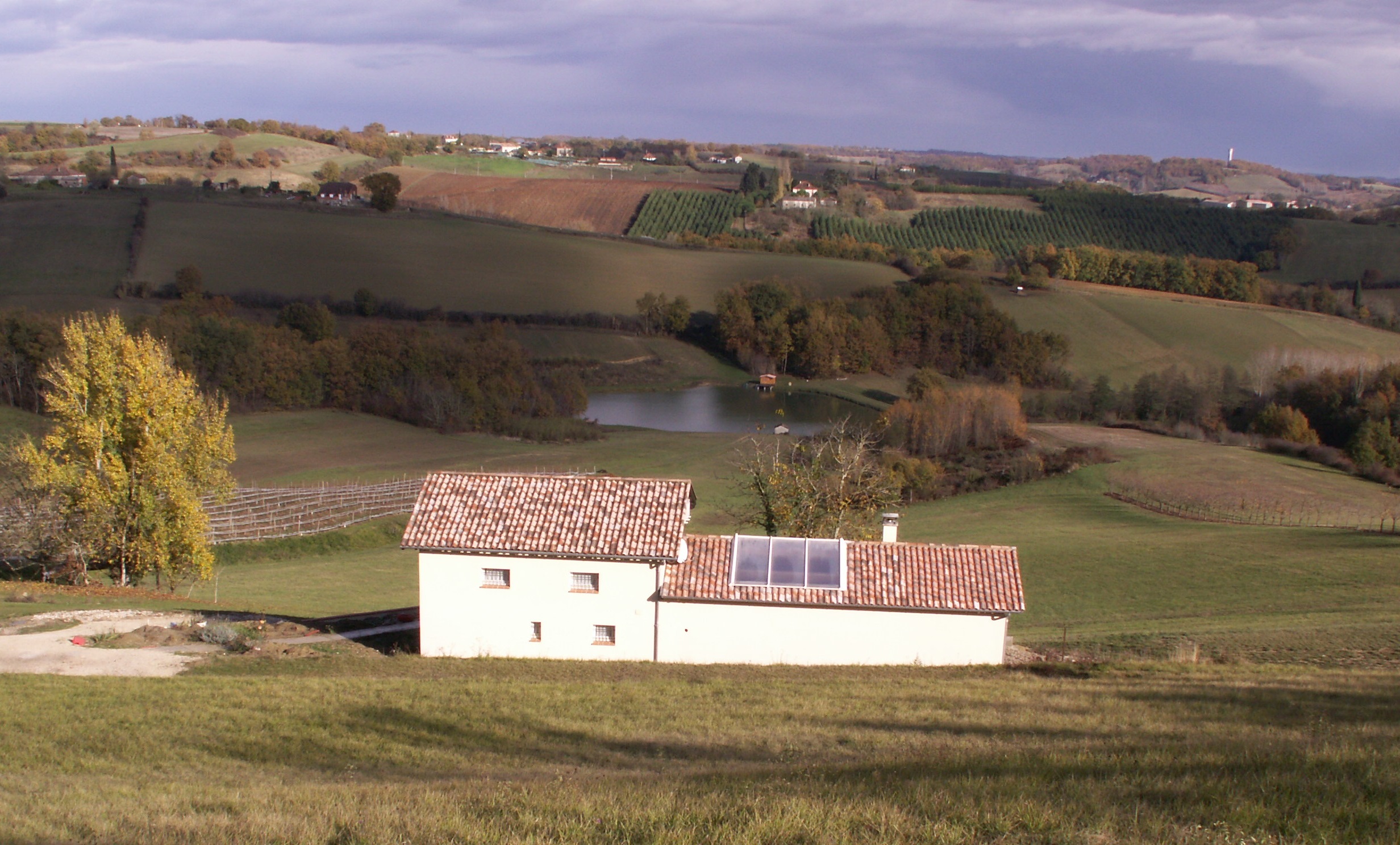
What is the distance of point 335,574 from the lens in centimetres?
3494

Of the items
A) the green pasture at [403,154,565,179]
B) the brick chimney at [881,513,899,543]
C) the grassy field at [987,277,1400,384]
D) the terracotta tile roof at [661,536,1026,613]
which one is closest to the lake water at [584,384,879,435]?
the grassy field at [987,277,1400,384]

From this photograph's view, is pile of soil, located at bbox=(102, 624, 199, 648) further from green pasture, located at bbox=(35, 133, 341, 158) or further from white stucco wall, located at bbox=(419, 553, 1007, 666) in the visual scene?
green pasture, located at bbox=(35, 133, 341, 158)

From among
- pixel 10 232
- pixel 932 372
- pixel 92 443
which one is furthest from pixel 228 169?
pixel 92 443

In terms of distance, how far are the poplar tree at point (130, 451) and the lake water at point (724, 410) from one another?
49.5 metres

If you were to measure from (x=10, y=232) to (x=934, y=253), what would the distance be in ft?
323

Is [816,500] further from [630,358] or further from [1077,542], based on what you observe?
[630,358]

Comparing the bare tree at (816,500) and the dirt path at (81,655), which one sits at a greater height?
the bare tree at (816,500)

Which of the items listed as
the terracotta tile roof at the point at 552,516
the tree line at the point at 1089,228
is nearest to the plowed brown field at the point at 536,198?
the tree line at the point at 1089,228

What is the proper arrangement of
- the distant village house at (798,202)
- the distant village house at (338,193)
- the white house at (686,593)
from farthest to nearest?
the distant village house at (798,202) < the distant village house at (338,193) < the white house at (686,593)

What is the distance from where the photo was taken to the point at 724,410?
89.7m

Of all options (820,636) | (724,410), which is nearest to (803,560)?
(820,636)

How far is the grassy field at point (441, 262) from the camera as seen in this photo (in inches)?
3907

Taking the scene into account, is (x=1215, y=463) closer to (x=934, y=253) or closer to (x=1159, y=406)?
(x=1159, y=406)

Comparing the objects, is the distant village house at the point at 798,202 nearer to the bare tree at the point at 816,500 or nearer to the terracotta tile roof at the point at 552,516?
the bare tree at the point at 816,500
